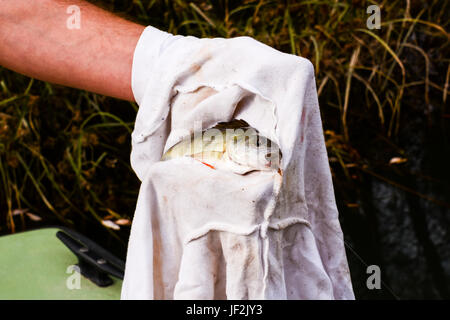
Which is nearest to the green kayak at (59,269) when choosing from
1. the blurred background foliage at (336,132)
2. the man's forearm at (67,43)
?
the blurred background foliage at (336,132)

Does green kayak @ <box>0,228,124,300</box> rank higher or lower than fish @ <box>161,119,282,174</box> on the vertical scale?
lower

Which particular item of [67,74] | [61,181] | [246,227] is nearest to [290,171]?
[246,227]

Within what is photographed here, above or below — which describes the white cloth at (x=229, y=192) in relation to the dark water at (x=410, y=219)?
above

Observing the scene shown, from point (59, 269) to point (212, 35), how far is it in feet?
4.54

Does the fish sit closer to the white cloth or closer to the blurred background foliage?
the white cloth

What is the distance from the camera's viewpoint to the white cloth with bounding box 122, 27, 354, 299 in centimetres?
72

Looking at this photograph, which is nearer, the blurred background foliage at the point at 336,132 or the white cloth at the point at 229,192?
the white cloth at the point at 229,192

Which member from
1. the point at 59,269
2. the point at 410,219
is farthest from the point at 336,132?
the point at 59,269

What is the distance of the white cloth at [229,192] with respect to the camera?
72 cm

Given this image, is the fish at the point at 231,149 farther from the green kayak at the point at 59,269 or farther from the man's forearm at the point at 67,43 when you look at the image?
the green kayak at the point at 59,269

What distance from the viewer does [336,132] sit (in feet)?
8.30

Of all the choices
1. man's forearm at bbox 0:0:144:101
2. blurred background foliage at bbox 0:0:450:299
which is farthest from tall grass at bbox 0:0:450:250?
man's forearm at bbox 0:0:144:101

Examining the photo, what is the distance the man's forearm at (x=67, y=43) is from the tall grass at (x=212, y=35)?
122 cm
